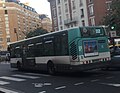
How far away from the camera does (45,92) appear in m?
13.2

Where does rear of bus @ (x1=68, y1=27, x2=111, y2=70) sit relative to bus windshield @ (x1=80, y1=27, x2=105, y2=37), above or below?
below

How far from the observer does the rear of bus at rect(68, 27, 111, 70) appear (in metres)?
18.2

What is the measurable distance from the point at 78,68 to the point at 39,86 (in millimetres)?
3449

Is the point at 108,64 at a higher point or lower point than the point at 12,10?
lower

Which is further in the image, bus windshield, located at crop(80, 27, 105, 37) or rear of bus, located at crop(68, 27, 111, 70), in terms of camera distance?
bus windshield, located at crop(80, 27, 105, 37)

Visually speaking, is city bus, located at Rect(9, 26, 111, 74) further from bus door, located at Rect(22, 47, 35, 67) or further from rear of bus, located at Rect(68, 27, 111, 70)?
bus door, located at Rect(22, 47, 35, 67)

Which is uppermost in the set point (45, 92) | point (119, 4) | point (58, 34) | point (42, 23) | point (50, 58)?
point (42, 23)

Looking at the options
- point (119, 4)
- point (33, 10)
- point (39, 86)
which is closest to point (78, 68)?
point (39, 86)

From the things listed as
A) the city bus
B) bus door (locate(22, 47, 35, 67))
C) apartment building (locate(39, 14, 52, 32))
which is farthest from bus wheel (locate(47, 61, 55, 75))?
apartment building (locate(39, 14, 52, 32))

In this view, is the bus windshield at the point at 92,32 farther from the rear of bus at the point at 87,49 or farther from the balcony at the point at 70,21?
the balcony at the point at 70,21

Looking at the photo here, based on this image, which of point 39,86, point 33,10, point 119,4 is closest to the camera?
point 39,86

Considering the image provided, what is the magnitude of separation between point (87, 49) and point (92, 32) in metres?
1.17

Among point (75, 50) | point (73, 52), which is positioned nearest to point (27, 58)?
point (73, 52)

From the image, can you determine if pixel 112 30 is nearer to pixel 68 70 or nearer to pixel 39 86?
pixel 68 70
